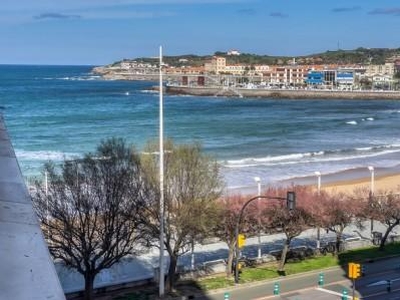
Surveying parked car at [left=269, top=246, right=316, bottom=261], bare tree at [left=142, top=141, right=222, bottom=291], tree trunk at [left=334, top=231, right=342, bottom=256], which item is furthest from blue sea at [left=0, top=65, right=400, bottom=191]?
bare tree at [left=142, top=141, right=222, bottom=291]

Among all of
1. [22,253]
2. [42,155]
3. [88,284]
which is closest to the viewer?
[22,253]

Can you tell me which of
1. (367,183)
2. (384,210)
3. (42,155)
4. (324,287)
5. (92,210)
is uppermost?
(92,210)

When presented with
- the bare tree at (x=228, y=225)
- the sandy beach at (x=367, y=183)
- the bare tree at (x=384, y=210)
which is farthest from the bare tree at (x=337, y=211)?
the sandy beach at (x=367, y=183)

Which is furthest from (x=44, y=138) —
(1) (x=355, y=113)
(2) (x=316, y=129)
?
(1) (x=355, y=113)

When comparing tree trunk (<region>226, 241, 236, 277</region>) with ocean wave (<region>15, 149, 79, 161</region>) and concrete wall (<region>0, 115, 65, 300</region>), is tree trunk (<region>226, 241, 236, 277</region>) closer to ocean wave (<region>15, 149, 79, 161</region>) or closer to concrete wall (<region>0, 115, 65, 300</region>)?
concrete wall (<region>0, 115, 65, 300</region>)

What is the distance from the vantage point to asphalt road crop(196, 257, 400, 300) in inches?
1124

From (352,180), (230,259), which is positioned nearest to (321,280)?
(230,259)

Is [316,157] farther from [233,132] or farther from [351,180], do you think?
[233,132]

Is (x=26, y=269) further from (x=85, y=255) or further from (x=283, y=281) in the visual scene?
(x=283, y=281)

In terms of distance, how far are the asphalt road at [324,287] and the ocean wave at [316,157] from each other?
3629 cm

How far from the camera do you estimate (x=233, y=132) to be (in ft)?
346

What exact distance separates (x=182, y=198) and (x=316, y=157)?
5303 cm

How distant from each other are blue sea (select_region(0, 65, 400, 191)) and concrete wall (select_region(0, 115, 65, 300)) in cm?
4649

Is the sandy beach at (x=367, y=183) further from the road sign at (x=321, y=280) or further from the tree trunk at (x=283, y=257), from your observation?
the road sign at (x=321, y=280)
